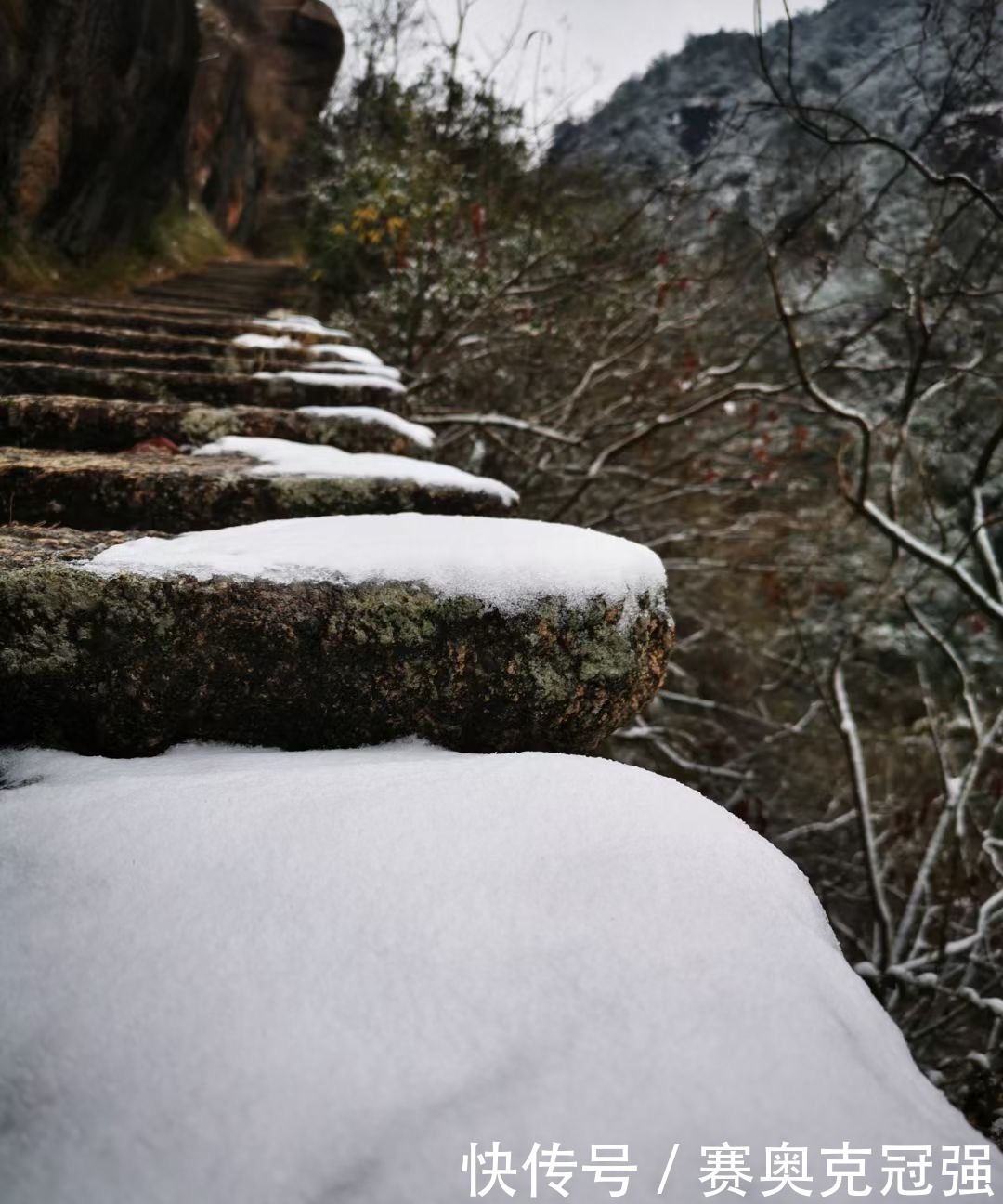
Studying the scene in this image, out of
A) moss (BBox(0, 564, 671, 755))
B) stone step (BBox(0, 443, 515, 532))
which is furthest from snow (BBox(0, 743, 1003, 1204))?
stone step (BBox(0, 443, 515, 532))

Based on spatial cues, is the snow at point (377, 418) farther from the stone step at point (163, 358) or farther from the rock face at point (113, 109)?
the rock face at point (113, 109)

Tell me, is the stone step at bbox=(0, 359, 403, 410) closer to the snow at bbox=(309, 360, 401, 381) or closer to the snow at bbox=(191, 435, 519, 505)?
the snow at bbox=(309, 360, 401, 381)

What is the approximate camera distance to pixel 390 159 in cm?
565

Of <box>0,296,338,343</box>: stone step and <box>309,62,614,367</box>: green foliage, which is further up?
<box>309,62,614,367</box>: green foliage

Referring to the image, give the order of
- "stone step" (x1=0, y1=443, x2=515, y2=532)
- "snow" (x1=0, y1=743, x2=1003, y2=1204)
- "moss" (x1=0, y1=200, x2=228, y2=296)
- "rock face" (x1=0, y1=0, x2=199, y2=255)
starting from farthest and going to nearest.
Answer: "moss" (x1=0, y1=200, x2=228, y2=296) → "rock face" (x1=0, y1=0, x2=199, y2=255) → "stone step" (x1=0, y1=443, x2=515, y2=532) → "snow" (x1=0, y1=743, x2=1003, y2=1204)

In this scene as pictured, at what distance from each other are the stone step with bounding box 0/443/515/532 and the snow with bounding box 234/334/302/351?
1095 mm

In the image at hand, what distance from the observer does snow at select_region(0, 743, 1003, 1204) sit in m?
0.40

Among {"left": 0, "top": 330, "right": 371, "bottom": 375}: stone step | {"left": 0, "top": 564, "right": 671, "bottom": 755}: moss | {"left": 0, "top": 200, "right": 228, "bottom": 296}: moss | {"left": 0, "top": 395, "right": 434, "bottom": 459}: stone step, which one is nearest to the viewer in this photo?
{"left": 0, "top": 564, "right": 671, "bottom": 755}: moss

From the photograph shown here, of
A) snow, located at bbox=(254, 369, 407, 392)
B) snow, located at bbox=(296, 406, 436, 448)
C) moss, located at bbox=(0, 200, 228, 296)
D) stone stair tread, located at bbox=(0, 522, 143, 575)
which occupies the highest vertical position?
moss, located at bbox=(0, 200, 228, 296)

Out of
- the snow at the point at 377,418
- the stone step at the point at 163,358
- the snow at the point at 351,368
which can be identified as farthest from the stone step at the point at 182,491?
the snow at the point at 351,368

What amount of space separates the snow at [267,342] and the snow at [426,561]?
1598mm

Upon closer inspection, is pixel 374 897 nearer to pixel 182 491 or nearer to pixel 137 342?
pixel 182 491

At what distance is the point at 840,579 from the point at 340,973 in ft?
24.0

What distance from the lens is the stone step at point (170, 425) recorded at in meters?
1.48
